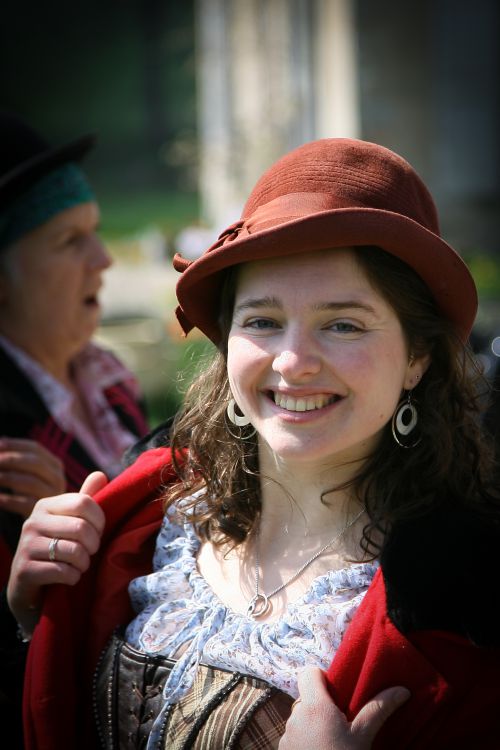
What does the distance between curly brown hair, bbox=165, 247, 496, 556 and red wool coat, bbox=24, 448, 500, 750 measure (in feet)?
0.36

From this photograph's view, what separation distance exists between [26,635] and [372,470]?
829 mm

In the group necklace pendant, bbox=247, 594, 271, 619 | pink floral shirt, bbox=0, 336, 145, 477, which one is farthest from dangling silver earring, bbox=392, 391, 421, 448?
pink floral shirt, bbox=0, 336, 145, 477

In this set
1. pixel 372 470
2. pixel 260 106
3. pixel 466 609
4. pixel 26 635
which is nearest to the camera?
pixel 466 609

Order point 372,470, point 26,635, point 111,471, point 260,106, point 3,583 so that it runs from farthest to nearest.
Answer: point 260,106
point 111,471
point 3,583
point 26,635
point 372,470

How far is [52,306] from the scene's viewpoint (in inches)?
114

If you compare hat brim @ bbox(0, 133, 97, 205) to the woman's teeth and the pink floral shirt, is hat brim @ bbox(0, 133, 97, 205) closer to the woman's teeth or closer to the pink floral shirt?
the pink floral shirt

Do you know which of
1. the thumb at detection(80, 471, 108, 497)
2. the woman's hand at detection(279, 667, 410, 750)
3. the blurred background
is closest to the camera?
the woman's hand at detection(279, 667, 410, 750)

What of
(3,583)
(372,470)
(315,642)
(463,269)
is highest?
(463,269)

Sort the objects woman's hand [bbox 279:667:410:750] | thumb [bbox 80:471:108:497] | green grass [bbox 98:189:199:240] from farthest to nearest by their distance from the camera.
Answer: green grass [bbox 98:189:199:240] → thumb [bbox 80:471:108:497] → woman's hand [bbox 279:667:410:750]

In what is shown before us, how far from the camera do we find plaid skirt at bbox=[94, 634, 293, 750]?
4.92 feet

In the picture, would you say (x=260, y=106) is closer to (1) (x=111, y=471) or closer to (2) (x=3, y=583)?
(1) (x=111, y=471)

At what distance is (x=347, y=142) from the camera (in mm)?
1563

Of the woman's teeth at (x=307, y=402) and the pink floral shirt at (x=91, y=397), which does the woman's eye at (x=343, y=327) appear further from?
the pink floral shirt at (x=91, y=397)

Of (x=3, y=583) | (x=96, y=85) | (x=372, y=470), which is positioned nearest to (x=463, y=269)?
(x=372, y=470)
